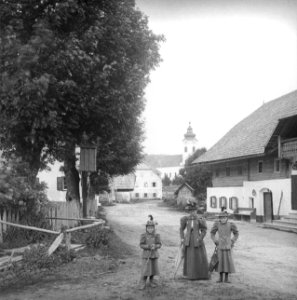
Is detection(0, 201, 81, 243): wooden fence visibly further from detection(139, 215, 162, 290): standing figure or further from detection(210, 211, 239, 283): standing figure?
detection(210, 211, 239, 283): standing figure

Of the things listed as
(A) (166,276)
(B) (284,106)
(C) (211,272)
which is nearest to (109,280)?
(A) (166,276)

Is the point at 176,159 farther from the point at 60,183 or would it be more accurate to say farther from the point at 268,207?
the point at 60,183

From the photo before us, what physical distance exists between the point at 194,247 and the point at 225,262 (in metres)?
0.71

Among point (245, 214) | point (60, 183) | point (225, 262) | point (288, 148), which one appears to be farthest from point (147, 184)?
point (225, 262)

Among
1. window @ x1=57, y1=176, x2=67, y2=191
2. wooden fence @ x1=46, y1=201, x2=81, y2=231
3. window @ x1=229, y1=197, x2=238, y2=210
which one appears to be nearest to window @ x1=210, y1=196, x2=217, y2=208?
window @ x1=229, y1=197, x2=238, y2=210

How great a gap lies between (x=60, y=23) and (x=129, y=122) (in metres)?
4.81

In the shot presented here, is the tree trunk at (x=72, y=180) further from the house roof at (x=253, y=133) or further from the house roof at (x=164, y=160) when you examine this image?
the house roof at (x=164, y=160)

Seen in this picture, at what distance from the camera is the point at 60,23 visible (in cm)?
1207

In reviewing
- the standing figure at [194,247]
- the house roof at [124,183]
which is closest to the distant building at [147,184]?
the house roof at [124,183]

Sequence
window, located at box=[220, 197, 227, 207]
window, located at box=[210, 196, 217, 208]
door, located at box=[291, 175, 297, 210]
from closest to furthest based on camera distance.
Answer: door, located at box=[291, 175, 297, 210], window, located at box=[220, 197, 227, 207], window, located at box=[210, 196, 217, 208]

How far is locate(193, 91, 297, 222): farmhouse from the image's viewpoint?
27125 millimetres

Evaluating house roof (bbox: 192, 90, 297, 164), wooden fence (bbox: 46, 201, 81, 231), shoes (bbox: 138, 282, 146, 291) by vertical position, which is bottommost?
shoes (bbox: 138, 282, 146, 291)

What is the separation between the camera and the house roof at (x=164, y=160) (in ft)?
399

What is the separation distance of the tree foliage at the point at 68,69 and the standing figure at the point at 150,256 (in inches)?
184
